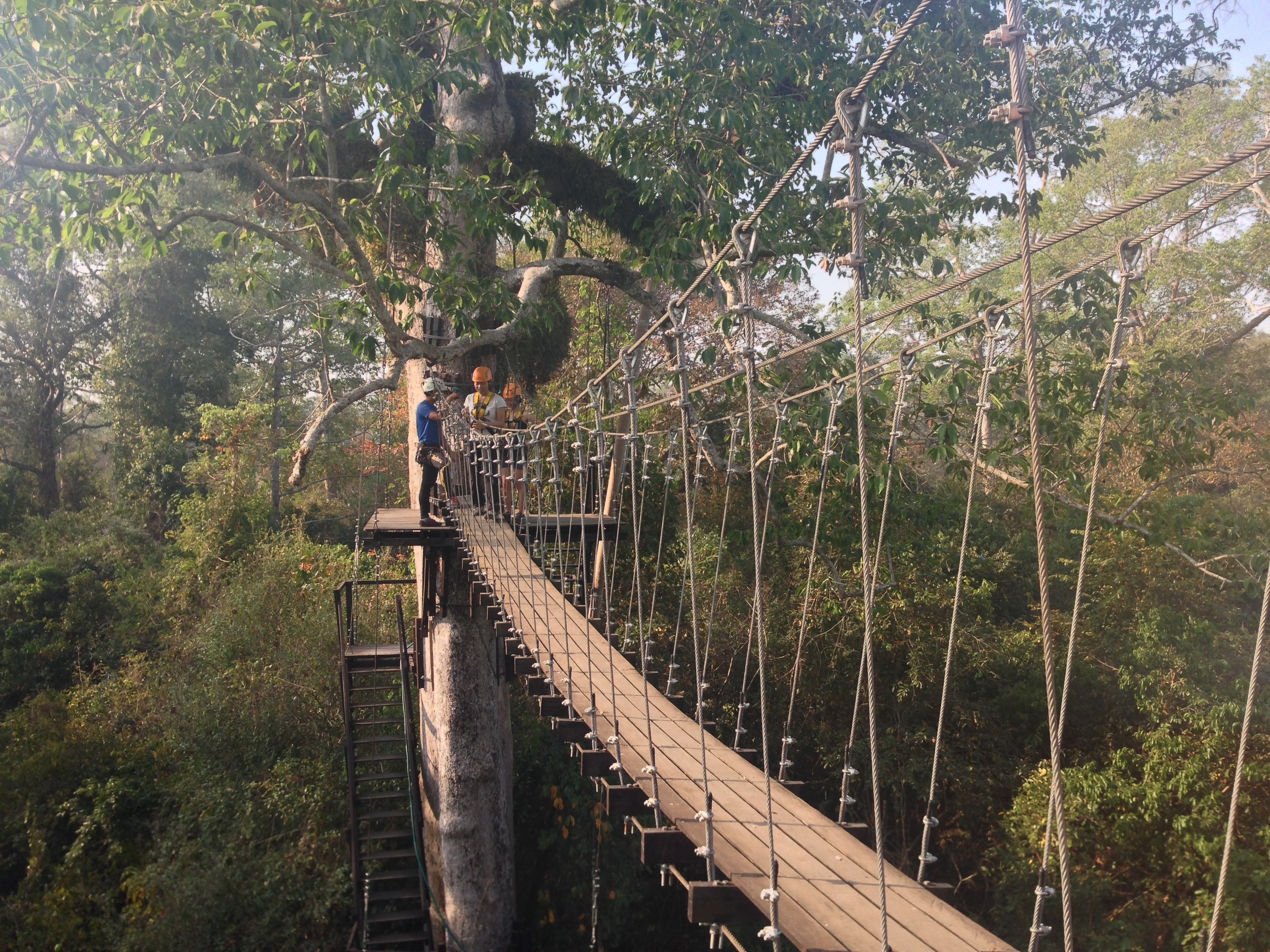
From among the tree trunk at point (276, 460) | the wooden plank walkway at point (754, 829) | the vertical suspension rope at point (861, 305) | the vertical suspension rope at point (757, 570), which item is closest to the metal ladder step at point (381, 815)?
the wooden plank walkway at point (754, 829)

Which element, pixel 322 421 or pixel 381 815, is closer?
pixel 322 421

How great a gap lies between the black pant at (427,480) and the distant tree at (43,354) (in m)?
9.09

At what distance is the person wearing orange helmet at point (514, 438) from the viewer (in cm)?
443

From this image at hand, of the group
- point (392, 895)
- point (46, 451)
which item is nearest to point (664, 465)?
point (392, 895)

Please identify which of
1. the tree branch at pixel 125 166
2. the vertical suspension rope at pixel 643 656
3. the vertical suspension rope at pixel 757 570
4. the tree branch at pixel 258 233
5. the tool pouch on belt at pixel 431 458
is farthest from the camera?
the tool pouch on belt at pixel 431 458

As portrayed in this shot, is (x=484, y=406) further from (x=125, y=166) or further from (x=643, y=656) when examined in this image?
(x=643, y=656)

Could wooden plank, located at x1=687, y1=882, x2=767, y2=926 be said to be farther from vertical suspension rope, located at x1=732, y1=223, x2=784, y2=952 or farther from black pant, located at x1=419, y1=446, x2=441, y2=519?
black pant, located at x1=419, y1=446, x2=441, y2=519

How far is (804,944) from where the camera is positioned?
1.80 m

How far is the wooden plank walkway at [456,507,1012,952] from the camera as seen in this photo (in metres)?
1.86

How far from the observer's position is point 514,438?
448 cm

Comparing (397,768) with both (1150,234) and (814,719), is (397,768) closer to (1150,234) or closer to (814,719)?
(814,719)

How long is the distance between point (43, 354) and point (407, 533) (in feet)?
33.3

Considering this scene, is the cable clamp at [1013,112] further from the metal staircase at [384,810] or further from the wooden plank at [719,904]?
the metal staircase at [384,810]

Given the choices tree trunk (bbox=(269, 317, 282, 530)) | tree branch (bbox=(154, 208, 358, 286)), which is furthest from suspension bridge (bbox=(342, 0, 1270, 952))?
tree trunk (bbox=(269, 317, 282, 530))
